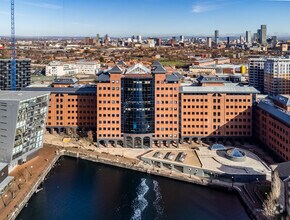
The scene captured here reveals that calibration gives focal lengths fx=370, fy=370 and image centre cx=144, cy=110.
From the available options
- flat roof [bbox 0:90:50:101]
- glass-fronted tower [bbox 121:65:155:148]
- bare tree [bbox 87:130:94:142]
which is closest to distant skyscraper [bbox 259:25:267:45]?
glass-fronted tower [bbox 121:65:155:148]

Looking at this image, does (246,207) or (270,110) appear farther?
(270,110)

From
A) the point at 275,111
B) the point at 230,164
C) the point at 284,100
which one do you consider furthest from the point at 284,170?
the point at 284,100

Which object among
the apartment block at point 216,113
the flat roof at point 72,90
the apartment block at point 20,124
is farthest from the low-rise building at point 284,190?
the flat roof at point 72,90

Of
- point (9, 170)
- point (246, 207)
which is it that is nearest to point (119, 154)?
point (9, 170)

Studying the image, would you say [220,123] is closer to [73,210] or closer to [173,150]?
[173,150]

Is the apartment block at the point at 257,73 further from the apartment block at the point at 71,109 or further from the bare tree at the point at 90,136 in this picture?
the bare tree at the point at 90,136
